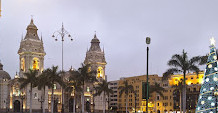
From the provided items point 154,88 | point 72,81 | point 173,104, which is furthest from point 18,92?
point 173,104

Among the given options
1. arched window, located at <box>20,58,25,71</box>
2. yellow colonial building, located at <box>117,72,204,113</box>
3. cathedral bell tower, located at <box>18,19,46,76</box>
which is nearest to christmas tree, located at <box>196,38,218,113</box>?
yellow colonial building, located at <box>117,72,204,113</box>

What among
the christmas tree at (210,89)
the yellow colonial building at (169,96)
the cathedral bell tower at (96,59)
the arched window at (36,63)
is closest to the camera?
the christmas tree at (210,89)

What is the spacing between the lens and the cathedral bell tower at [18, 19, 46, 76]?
350 ft

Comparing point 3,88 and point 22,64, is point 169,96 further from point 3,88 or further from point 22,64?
point 3,88

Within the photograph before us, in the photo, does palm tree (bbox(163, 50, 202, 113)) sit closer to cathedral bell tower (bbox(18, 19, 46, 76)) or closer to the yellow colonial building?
the yellow colonial building

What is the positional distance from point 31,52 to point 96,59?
28393 millimetres

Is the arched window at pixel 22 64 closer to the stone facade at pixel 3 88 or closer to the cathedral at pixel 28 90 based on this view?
the cathedral at pixel 28 90

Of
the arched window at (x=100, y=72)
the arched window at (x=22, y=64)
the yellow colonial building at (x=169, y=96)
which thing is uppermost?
the arched window at (x=22, y=64)

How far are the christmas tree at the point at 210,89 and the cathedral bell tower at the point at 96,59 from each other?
9773cm

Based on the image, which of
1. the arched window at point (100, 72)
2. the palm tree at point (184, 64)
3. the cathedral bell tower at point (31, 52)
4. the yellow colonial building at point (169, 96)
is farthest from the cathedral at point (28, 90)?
the palm tree at point (184, 64)

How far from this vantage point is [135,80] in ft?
476

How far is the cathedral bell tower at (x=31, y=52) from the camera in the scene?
10656 cm

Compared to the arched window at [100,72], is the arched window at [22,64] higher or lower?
higher

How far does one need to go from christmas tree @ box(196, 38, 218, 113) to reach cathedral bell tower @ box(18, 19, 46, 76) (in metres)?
85.0
